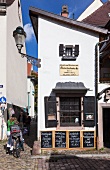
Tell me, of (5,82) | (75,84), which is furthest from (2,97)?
(75,84)

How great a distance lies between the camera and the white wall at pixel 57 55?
11.1 m

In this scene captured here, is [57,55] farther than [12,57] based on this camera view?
No

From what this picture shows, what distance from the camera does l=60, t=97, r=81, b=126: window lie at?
36.2 ft

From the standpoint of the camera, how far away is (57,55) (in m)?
11.3

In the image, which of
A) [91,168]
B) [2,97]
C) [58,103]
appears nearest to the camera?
[91,168]

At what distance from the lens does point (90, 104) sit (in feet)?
36.1

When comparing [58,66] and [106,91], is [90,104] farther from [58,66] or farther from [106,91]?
[58,66]

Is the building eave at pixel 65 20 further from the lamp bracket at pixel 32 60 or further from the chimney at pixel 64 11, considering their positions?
the chimney at pixel 64 11

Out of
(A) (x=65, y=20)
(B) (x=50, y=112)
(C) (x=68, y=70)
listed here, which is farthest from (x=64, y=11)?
(B) (x=50, y=112)

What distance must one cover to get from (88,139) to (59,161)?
2.19 metres

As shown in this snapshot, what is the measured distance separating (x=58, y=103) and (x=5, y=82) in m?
4.85

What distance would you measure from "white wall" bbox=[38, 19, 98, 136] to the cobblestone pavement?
203cm

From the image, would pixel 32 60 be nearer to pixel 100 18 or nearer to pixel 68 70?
pixel 68 70

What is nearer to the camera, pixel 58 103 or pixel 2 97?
pixel 58 103
